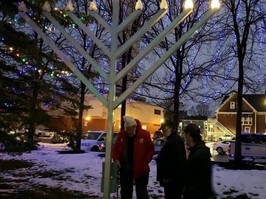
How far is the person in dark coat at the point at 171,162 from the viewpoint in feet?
20.2

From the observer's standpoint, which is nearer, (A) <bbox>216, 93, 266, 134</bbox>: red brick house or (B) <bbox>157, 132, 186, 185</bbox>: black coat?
(B) <bbox>157, 132, 186, 185</bbox>: black coat

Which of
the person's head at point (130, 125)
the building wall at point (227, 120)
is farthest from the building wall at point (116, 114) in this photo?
the person's head at point (130, 125)

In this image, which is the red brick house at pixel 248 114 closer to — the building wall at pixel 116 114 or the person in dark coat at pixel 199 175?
the building wall at pixel 116 114

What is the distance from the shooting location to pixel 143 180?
22.5 ft

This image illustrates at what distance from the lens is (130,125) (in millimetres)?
6660

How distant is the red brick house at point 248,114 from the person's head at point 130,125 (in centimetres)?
5546

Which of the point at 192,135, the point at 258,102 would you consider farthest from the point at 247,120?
the point at 192,135

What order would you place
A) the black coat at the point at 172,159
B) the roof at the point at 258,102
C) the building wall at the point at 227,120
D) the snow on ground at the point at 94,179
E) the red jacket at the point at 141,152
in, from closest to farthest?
the black coat at the point at 172,159, the red jacket at the point at 141,152, the snow on ground at the point at 94,179, the roof at the point at 258,102, the building wall at the point at 227,120

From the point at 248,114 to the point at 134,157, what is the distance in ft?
193

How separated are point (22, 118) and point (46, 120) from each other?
20.5 inches

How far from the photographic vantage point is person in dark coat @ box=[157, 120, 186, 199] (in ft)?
20.2

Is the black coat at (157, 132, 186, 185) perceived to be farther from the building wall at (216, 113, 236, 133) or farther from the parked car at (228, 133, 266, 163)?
the building wall at (216, 113, 236, 133)

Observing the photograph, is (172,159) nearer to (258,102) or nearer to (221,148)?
(221,148)

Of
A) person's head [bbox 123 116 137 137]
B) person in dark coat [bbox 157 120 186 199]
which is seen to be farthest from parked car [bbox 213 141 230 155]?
person in dark coat [bbox 157 120 186 199]
